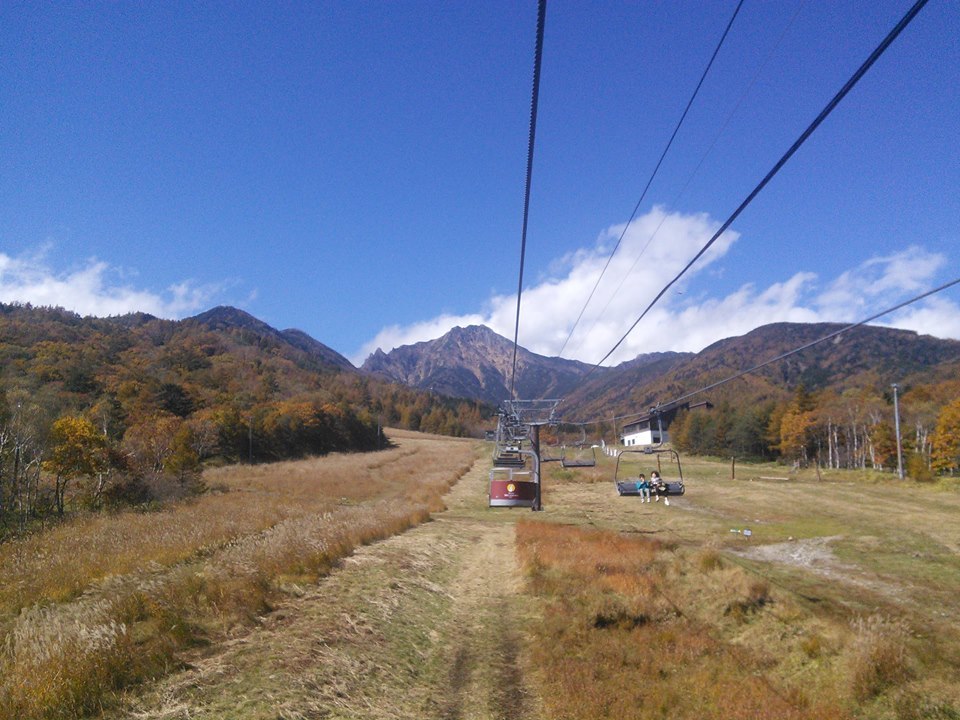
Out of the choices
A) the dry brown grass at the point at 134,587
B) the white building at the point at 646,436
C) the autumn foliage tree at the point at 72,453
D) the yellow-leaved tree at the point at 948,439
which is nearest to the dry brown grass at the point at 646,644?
the dry brown grass at the point at 134,587

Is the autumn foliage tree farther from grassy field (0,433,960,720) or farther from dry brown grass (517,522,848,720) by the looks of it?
dry brown grass (517,522,848,720)

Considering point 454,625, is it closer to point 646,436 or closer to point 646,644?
point 646,644

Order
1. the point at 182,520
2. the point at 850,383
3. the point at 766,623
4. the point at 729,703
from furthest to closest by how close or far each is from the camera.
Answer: the point at 850,383 → the point at 182,520 → the point at 766,623 → the point at 729,703

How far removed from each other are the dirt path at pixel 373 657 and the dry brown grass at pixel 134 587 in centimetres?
62

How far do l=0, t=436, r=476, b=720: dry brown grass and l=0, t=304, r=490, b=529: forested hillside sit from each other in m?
9.03

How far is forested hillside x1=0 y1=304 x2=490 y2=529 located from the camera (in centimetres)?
2917

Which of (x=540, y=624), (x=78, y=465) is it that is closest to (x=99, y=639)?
(x=540, y=624)

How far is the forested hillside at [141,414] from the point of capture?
1148 inches

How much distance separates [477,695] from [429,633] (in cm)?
296

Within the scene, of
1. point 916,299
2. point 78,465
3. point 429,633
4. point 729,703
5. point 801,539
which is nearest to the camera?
point 916,299

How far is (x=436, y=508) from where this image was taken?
3762 cm

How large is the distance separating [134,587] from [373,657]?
5.15m

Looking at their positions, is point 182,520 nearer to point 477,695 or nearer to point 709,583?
point 477,695

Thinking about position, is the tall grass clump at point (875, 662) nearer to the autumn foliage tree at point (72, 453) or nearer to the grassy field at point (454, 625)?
the grassy field at point (454, 625)
